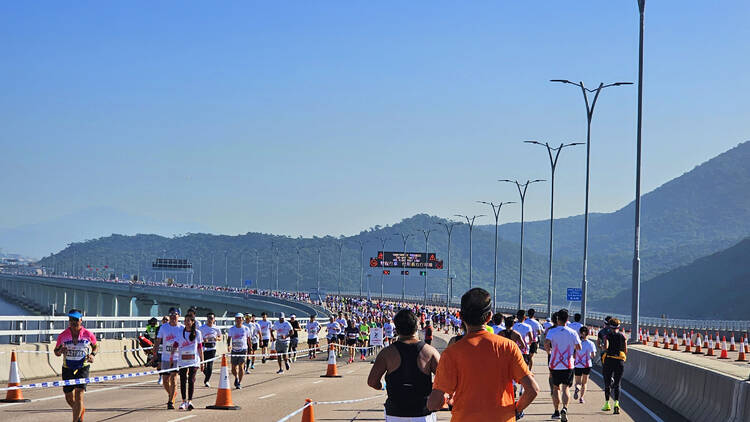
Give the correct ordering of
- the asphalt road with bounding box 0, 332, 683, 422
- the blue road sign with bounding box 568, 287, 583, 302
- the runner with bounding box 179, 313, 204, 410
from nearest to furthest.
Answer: the asphalt road with bounding box 0, 332, 683, 422, the runner with bounding box 179, 313, 204, 410, the blue road sign with bounding box 568, 287, 583, 302

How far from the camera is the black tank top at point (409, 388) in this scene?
344 inches

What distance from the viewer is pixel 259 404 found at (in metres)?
19.6

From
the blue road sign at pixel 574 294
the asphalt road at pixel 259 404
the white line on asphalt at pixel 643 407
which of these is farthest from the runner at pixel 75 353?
the blue road sign at pixel 574 294

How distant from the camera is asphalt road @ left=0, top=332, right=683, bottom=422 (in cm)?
1706

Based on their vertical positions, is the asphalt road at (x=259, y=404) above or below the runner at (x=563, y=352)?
below

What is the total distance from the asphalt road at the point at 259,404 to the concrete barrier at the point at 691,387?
1.28 ft

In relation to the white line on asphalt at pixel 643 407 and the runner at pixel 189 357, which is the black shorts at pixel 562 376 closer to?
the white line on asphalt at pixel 643 407

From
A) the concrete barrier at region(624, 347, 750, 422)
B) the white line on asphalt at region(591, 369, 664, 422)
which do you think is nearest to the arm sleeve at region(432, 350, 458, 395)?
the concrete barrier at region(624, 347, 750, 422)

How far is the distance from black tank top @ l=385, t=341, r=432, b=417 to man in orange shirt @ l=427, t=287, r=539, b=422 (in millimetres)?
1986

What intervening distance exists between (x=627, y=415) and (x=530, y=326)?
7.73 feet

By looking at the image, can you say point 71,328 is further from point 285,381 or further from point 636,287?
point 636,287

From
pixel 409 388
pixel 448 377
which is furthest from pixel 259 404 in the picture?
pixel 448 377

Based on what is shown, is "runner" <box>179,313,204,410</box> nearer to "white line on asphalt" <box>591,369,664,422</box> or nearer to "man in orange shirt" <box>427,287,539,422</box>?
"white line on asphalt" <box>591,369,664,422</box>

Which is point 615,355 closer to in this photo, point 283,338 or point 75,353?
point 75,353
